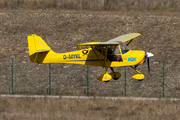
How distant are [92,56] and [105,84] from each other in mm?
11450

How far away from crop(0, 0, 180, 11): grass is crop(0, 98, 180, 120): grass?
2337 cm

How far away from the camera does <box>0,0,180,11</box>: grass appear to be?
49688 mm

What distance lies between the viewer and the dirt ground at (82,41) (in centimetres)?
3441

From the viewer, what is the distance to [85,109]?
88.2ft

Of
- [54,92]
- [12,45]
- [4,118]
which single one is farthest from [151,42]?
[4,118]

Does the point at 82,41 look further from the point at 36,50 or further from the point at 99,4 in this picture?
the point at 36,50

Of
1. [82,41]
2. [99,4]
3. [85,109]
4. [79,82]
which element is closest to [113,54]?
[85,109]

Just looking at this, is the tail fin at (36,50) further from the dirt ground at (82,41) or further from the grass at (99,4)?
the grass at (99,4)

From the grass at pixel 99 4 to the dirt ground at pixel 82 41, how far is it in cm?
145

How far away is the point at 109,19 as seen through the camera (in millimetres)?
47188

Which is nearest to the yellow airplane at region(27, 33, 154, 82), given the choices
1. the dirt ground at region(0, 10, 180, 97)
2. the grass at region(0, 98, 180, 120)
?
the grass at region(0, 98, 180, 120)

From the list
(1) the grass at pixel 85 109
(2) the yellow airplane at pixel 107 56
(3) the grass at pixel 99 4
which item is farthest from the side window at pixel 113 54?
(3) the grass at pixel 99 4

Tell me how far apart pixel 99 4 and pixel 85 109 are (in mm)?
26381

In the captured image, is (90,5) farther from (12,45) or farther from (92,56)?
(92,56)
